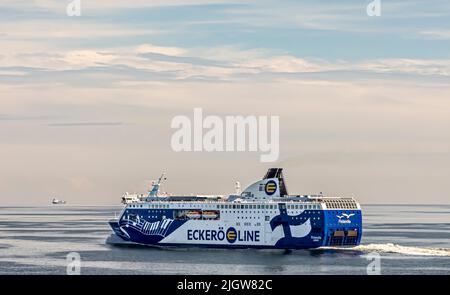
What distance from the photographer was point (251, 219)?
4510 inches

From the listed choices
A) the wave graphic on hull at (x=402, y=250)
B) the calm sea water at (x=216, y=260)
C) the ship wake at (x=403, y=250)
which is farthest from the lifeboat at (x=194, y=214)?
the ship wake at (x=403, y=250)

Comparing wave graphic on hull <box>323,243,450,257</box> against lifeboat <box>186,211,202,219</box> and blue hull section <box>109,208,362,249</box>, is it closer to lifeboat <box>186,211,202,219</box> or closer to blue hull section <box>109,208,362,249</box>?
blue hull section <box>109,208,362,249</box>

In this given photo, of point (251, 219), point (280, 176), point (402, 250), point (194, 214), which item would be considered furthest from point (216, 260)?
point (402, 250)

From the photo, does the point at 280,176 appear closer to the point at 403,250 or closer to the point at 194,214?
the point at 194,214

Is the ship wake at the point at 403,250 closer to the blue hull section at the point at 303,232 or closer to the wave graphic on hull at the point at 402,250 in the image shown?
the wave graphic on hull at the point at 402,250

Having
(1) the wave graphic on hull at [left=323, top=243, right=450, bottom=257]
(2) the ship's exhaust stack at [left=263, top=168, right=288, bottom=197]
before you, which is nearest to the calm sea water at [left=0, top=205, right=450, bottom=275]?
(1) the wave graphic on hull at [left=323, top=243, right=450, bottom=257]

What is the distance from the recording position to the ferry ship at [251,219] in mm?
112125

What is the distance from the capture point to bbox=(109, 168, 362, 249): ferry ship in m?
112
